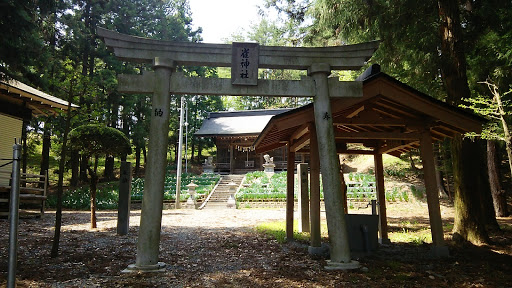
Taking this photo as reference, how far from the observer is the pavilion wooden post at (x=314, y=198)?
20.3ft

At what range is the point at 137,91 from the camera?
537 centimetres

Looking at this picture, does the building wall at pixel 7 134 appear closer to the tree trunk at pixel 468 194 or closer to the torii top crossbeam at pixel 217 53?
the torii top crossbeam at pixel 217 53

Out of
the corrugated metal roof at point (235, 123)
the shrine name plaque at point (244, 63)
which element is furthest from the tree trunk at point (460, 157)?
the corrugated metal roof at point (235, 123)

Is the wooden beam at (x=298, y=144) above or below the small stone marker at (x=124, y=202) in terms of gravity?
above

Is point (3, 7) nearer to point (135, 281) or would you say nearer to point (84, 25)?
point (135, 281)

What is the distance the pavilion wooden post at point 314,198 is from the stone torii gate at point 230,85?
70 cm

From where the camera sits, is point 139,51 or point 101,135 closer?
point 139,51

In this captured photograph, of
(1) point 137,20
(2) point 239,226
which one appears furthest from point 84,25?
(2) point 239,226

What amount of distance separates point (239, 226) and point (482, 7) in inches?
359

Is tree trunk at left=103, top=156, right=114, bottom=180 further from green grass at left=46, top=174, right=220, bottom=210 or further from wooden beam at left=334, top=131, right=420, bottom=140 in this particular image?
wooden beam at left=334, top=131, right=420, bottom=140

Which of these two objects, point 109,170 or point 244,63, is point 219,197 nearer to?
point 109,170

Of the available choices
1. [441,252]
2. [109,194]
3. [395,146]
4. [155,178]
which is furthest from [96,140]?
[109,194]

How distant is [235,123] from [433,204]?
28345 millimetres

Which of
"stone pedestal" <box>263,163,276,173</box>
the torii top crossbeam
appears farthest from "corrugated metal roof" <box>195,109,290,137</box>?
the torii top crossbeam
